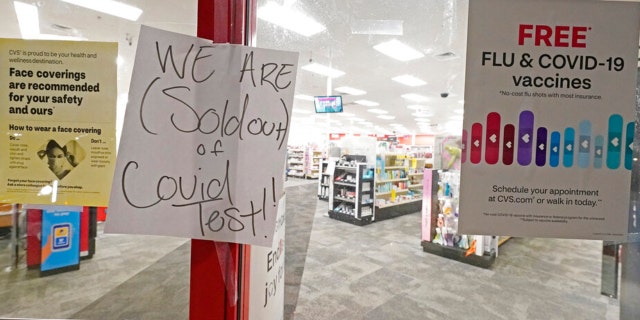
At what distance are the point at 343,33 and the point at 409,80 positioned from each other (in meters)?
3.89

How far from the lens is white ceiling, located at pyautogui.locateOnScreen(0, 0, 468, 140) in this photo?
1026 mm

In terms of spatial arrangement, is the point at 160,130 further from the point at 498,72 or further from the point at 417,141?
the point at 417,141

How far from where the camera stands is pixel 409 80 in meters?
7.56

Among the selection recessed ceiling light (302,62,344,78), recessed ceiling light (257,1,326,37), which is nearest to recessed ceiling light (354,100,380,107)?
recessed ceiling light (302,62,344,78)

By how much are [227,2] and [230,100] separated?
290 millimetres

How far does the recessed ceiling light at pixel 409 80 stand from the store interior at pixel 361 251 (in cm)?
30

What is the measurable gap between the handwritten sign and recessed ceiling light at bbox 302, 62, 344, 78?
5.52 meters

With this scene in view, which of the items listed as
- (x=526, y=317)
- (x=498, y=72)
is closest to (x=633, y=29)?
(x=498, y=72)

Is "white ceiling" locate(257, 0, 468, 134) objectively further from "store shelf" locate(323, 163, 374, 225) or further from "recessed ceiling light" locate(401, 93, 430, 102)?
"store shelf" locate(323, 163, 374, 225)

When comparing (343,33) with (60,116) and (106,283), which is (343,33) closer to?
(60,116)

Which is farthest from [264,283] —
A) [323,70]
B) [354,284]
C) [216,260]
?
[323,70]

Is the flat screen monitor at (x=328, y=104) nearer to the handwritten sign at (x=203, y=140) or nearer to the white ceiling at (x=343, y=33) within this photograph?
the white ceiling at (x=343, y=33)

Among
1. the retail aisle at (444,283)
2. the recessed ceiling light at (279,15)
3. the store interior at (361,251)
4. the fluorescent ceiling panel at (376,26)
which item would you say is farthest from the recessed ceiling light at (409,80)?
the recessed ceiling light at (279,15)

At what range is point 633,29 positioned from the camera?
83 cm
